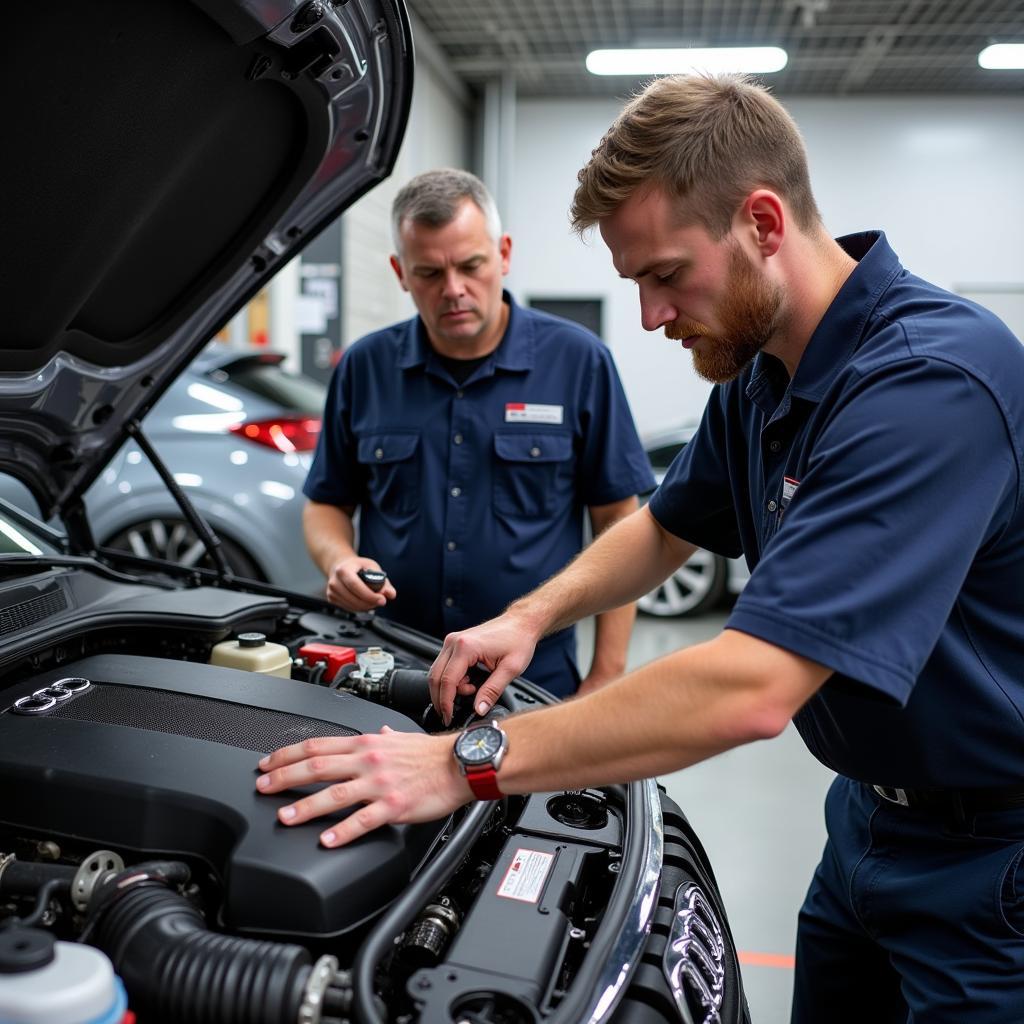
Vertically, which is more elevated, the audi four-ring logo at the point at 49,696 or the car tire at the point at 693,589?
the audi four-ring logo at the point at 49,696

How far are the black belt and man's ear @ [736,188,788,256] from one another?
68cm

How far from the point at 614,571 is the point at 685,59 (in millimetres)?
7491

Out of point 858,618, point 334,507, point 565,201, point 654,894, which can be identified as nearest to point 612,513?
point 334,507

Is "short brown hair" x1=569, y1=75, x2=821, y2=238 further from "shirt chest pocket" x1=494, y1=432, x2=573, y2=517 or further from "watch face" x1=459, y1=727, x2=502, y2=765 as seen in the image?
"shirt chest pocket" x1=494, y1=432, x2=573, y2=517

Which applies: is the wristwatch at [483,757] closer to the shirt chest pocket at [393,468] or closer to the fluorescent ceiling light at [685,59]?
the shirt chest pocket at [393,468]

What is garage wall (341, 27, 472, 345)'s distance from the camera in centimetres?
746

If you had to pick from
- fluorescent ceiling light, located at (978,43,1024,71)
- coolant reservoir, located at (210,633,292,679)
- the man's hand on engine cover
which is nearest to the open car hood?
coolant reservoir, located at (210,633,292,679)

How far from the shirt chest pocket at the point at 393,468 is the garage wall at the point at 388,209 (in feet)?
17.2

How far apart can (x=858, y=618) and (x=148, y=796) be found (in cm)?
78

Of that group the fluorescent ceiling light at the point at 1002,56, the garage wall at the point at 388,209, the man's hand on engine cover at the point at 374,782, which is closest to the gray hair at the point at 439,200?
the man's hand on engine cover at the point at 374,782

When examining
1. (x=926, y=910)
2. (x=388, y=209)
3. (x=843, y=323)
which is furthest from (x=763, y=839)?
(x=388, y=209)

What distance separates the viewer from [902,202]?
31.2 ft

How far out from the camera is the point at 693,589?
5.38 metres

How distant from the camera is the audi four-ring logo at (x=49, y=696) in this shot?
1.30 metres
